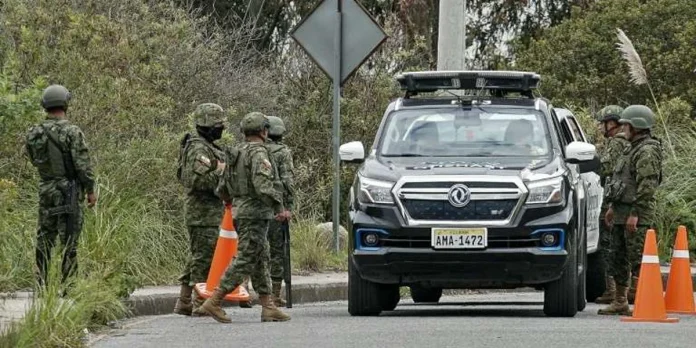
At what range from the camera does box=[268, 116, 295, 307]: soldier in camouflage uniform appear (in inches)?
627

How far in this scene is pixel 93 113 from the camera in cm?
1989

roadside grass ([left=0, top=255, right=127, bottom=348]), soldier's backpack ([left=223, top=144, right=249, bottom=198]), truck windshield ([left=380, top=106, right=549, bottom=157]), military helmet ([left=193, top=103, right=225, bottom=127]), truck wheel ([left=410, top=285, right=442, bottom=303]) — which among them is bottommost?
truck wheel ([left=410, top=285, right=442, bottom=303])

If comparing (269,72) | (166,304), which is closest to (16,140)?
(166,304)

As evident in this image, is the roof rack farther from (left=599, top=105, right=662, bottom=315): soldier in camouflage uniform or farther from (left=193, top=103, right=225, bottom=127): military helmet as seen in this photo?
(left=193, top=103, right=225, bottom=127): military helmet

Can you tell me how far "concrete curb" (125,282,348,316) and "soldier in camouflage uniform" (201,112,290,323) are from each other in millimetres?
1050

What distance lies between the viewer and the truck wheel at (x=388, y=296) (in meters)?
14.8

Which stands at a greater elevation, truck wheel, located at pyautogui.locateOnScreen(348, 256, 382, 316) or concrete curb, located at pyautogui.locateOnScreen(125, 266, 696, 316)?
truck wheel, located at pyautogui.locateOnScreen(348, 256, 382, 316)

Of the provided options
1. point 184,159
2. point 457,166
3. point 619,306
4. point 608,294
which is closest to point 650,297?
point 619,306

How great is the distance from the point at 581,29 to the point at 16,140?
1707cm

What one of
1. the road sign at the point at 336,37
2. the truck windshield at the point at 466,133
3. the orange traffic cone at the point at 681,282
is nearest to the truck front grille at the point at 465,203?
the truck windshield at the point at 466,133

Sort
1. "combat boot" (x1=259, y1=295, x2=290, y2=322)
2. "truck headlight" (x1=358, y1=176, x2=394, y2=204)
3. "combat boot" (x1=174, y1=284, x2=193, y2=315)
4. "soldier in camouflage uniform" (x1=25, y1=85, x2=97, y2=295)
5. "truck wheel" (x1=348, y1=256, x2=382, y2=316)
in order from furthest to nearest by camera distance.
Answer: "combat boot" (x1=174, y1=284, x2=193, y2=315) → "truck wheel" (x1=348, y1=256, x2=382, y2=316) → "soldier in camouflage uniform" (x1=25, y1=85, x2=97, y2=295) → "truck headlight" (x1=358, y1=176, x2=394, y2=204) → "combat boot" (x1=259, y1=295, x2=290, y2=322)

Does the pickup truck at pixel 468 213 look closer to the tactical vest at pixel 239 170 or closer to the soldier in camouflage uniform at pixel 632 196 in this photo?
the soldier in camouflage uniform at pixel 632 196

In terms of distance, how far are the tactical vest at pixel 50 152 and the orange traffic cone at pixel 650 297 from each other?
14.8ft

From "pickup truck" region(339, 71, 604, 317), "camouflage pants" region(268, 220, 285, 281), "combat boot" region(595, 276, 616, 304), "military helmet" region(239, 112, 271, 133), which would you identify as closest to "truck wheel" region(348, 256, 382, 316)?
"pickup truck" region(339, 71, 604, 317)
